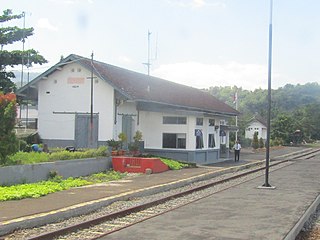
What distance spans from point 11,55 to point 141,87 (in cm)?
815

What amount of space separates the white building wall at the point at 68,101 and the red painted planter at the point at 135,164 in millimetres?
2730

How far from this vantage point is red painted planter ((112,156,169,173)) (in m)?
22.3

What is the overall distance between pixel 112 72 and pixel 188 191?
13.6 meters

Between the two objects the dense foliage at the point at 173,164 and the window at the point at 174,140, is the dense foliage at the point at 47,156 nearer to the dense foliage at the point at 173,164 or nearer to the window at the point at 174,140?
the dense foliage at the point at 173,164

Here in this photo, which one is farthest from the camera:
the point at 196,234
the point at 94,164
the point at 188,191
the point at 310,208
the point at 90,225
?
the point at 94,164

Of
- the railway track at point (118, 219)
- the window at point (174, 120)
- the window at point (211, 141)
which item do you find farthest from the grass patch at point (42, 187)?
the window at point (211, 141)

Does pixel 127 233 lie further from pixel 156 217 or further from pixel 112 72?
pixel 112 72

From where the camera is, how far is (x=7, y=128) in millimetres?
16422

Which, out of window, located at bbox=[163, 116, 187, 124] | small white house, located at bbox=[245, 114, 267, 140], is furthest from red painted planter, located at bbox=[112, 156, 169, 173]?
small white house, located at bbox=[245, 114, 267, 140]

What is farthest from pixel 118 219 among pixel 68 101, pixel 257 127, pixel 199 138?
pixel 257 127

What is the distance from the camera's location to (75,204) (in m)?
12.3

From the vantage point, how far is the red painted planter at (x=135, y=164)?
877 inches

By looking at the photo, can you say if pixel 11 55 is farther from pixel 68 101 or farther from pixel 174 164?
pixel 174 164

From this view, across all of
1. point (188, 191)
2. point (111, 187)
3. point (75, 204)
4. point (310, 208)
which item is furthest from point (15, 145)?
point (310, 208)
